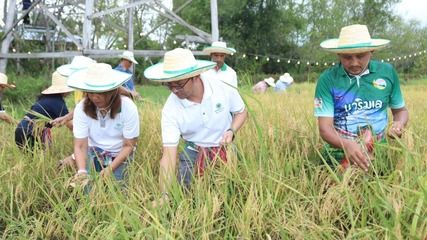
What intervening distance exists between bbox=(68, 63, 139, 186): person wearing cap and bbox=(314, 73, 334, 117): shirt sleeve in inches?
43.0

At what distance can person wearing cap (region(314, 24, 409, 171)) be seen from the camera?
2.55 meters

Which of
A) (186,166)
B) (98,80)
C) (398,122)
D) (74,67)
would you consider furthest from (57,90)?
(398,122)

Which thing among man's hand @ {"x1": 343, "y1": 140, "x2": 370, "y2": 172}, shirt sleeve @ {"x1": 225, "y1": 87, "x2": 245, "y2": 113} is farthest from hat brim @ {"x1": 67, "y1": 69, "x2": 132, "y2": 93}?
man's hand @ {"x1": 343, "y1": 140, "x2": 370, "y2": 172}

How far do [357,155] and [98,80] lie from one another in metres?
1.51

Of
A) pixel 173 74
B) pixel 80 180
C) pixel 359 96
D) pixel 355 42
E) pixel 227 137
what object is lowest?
pixel 80 180

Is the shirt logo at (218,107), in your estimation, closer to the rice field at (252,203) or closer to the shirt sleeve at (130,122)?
the rice field at (252,203)

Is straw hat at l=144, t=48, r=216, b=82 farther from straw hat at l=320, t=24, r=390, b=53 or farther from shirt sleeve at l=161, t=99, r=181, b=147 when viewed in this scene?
straw hat at l=320, t=24, r=390, b=53

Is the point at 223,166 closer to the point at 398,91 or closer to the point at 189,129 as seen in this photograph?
the point at 189,129

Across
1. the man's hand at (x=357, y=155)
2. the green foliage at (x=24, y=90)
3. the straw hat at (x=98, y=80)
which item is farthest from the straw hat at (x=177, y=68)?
the green foliage at (x=24, y=90)

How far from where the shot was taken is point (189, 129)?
2.73m

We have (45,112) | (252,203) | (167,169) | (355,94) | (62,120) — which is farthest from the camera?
(45,112)

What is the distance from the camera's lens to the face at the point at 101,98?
2.88m

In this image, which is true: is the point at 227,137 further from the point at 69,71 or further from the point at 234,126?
the point at 69,71

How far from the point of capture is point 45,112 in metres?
3.59
